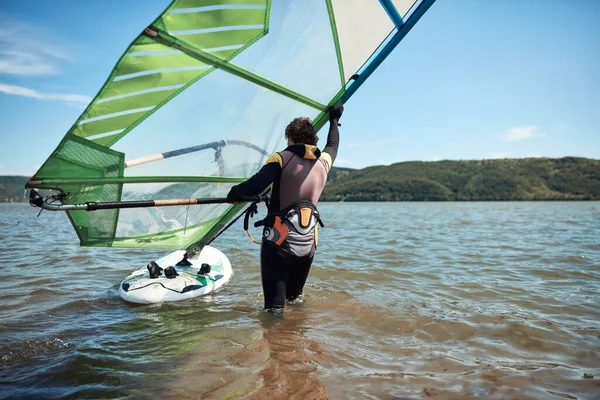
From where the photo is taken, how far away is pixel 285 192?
3.97 metres

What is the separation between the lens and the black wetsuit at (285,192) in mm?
3838

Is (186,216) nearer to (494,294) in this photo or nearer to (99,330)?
(99,330)

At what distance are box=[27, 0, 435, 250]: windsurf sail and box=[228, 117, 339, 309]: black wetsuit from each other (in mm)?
1060

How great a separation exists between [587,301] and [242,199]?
471 cm

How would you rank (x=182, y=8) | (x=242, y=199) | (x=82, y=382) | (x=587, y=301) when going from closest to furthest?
(x=82, y=382)
(x=182, y=8)
(x=242, y=199)
(x=587, y=301)

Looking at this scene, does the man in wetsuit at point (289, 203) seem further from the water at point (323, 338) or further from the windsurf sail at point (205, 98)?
the windsurf sail at point (205, 98)

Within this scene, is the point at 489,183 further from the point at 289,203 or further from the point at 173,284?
the point at 289,203

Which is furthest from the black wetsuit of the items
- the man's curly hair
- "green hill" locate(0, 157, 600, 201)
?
"green hill" locate(0, 157, 600, 201)

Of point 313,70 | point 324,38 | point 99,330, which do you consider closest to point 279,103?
point 313,70

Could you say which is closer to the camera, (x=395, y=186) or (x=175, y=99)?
(x=175, y=99)

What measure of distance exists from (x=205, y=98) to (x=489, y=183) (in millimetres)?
145937

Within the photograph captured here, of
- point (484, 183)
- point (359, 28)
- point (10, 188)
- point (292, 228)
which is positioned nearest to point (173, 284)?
point (292, 228)

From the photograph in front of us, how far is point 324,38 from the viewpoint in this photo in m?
4.60

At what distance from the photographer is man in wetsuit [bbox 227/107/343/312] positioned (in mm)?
3898
